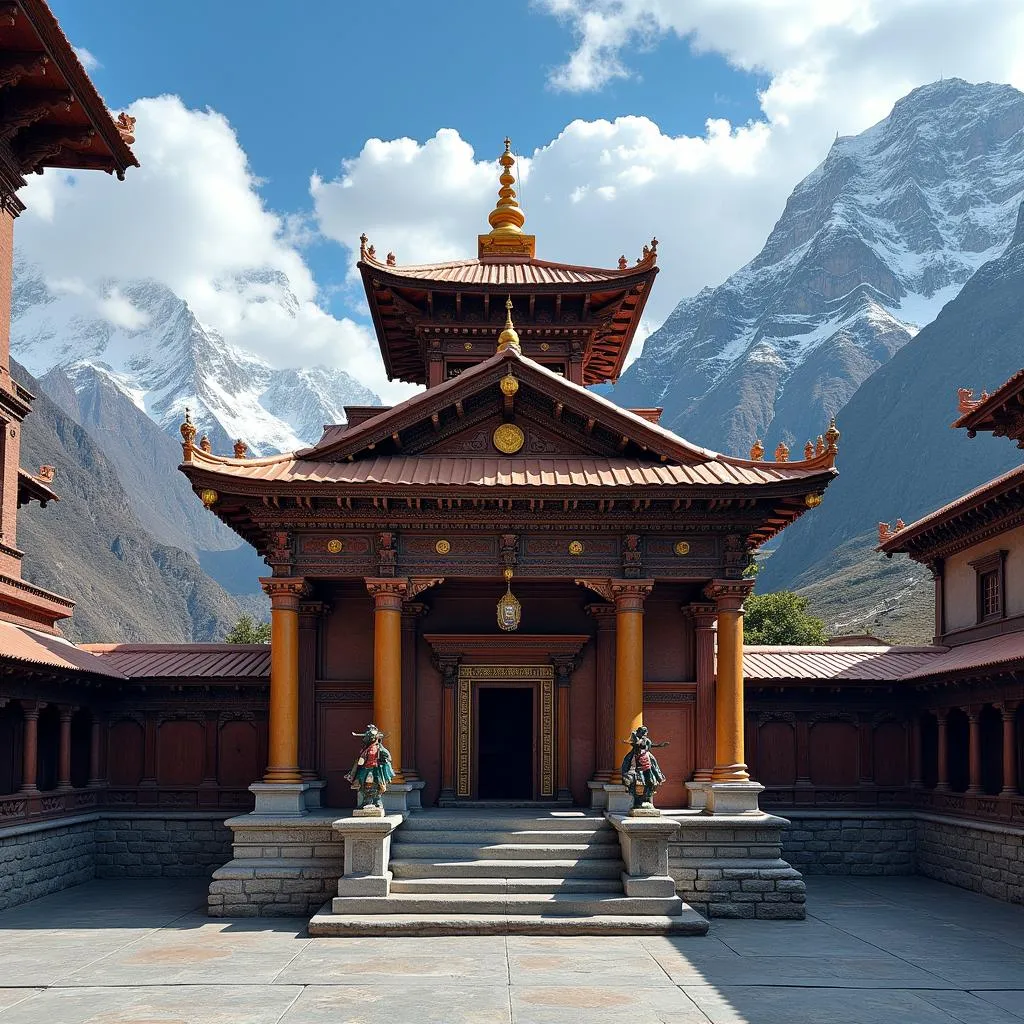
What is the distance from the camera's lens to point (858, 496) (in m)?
145

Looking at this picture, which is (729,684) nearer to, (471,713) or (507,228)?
(471,713)

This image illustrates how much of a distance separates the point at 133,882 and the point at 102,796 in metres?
2.17

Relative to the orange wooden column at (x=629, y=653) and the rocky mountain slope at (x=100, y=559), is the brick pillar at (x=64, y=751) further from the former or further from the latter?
the rocky mountain slope at (x=100, y=559)

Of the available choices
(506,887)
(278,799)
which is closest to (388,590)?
(278,799)

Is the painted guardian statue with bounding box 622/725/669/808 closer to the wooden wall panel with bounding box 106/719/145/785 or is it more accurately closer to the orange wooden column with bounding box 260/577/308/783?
the orange wooden column with bounding box 260/577/308/783

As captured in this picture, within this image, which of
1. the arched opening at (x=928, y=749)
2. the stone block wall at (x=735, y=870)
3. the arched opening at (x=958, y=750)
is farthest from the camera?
the arched opening at (x=928, y=749)

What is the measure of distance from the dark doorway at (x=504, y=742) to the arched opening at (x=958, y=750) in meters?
9.07

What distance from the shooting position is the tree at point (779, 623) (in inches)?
2379

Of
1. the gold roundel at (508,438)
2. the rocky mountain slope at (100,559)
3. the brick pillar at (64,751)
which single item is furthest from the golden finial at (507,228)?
the rocky mountain slope at (100,559)

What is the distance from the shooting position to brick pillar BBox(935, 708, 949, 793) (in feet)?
85.0

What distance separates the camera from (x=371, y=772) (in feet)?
65.8

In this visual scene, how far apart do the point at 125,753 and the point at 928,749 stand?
1781cm

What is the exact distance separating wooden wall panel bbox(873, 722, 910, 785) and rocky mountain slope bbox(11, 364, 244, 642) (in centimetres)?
7870

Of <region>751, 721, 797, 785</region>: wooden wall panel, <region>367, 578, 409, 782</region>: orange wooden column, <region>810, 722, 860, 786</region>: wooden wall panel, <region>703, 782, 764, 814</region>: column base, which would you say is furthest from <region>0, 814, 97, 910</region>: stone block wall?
<region>810, 722, 860, 786</region>: wooden wall panel
